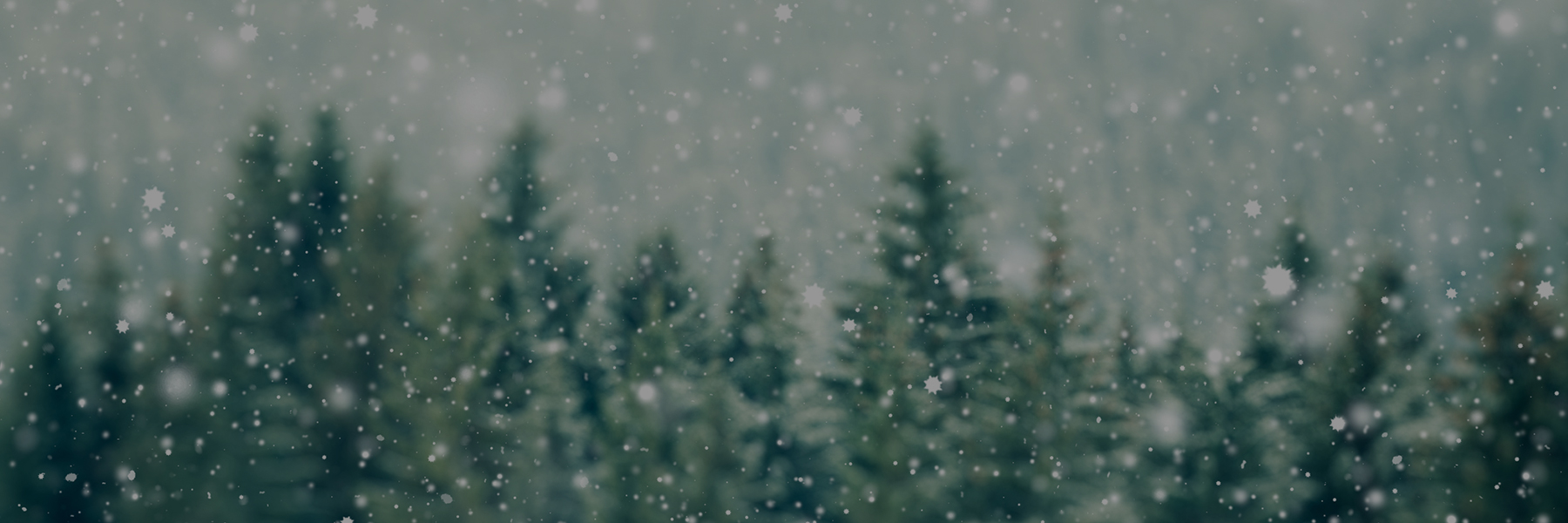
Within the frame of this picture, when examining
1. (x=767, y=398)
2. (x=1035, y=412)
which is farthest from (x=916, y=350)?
(x=767, y=398)

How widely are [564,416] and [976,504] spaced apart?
7448 mm

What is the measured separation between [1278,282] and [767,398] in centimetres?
939

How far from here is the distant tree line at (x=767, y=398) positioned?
57.1 ft

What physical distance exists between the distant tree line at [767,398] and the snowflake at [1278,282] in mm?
238

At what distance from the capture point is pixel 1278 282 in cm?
1980

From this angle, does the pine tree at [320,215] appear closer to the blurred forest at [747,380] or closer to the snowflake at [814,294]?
the blurred forest at [747,380]

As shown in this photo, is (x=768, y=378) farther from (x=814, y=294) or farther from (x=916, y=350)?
(x=916, y=350)

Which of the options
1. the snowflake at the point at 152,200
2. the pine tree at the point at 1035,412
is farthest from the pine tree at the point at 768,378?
the snowflake at the point at 152,200

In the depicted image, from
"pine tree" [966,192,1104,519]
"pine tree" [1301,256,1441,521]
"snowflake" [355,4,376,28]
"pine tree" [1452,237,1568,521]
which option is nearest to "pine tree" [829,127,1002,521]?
"pine tree" [966,192,1104,519]

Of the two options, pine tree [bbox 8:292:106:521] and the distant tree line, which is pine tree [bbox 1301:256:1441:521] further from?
pine tree [bbox 8:292:106:521]

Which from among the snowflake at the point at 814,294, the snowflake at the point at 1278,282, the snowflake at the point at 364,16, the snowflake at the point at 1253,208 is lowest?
the snowflake at the point at 814,294

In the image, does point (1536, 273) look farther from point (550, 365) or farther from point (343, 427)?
point (343, 427)

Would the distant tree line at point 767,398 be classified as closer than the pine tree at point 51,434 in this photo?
Yes

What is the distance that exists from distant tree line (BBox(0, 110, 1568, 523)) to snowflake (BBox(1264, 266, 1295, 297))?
24 centimetres
